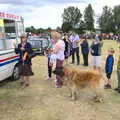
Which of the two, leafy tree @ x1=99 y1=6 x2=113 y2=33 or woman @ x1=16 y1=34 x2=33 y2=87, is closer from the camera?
woman @ x1=16 y1=34 x2=33 y2=87

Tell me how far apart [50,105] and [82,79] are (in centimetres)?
104

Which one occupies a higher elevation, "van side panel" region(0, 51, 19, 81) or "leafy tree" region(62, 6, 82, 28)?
"leafy tree" region(62, 6, 82, 28)

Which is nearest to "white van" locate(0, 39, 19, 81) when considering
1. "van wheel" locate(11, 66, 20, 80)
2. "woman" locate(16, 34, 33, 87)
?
"van wheel" locate(11, 66, 20, 80)

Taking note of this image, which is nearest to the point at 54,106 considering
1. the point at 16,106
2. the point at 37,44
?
the point at 16,106

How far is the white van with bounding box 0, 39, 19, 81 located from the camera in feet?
34.7

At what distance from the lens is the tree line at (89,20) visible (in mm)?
102688

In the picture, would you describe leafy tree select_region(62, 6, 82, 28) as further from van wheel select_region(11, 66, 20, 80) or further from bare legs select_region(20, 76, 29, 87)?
bare legs select_region(20, 76, 29, 87)

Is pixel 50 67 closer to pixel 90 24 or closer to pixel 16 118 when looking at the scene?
pixel 16 118

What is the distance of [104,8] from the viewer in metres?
114

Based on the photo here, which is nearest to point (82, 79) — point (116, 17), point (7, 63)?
point (7, 63)

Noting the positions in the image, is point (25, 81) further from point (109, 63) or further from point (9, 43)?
point (109, 63)

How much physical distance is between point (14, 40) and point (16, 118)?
4562 millimetres

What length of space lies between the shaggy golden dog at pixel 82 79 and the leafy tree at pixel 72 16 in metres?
106

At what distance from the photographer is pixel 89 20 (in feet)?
376
